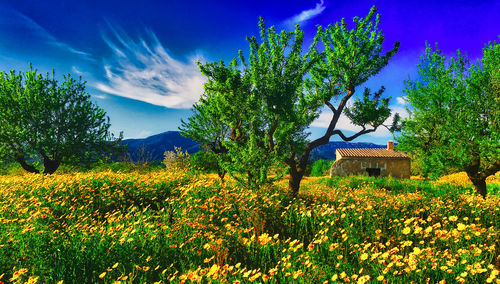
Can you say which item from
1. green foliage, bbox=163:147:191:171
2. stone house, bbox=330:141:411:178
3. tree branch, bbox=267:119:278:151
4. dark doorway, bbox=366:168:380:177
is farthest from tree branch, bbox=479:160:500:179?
green foliage, bbox=163:147:191:171

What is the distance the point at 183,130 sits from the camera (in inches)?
638

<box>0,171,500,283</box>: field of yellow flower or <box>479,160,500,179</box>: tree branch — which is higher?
<box>479,160,500,179</box>: tree branch

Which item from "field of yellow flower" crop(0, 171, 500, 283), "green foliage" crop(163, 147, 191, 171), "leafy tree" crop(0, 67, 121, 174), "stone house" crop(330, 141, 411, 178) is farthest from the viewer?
"stone house" crop(330, 141, 411, 178)

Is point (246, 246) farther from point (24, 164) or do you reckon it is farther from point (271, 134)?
point (24, 164)

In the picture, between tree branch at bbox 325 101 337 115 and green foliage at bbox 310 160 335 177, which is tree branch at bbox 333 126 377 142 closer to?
tree branch at bbox 325 101 337 115

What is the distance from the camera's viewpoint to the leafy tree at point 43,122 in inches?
733

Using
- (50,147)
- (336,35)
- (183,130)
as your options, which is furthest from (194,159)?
(336,35)

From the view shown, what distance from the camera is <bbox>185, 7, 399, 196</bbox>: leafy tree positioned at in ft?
31.4

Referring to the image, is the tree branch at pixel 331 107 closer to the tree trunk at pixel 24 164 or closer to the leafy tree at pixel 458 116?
the leafy tree at pixel 458 116

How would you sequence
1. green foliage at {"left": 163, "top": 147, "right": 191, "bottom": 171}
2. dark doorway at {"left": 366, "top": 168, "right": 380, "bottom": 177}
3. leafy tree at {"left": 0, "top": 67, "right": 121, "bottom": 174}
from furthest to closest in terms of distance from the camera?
dark doorway at {"left": 366, "top": 168, "right": 380, "bottom": 177}
green foliage at {"left": 163, "top": 147, "right": 191, "bottom": 171}
leafy tree at {"left": 0, "top": 67, "right": 121, "bottom": 174}

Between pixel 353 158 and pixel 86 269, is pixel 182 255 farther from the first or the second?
pixel 353 158

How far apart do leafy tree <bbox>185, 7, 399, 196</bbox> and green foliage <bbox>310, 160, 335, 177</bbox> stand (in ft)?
74.7

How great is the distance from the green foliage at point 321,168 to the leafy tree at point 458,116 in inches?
859

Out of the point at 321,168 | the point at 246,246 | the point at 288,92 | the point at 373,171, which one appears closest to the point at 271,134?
the point at 288,92
